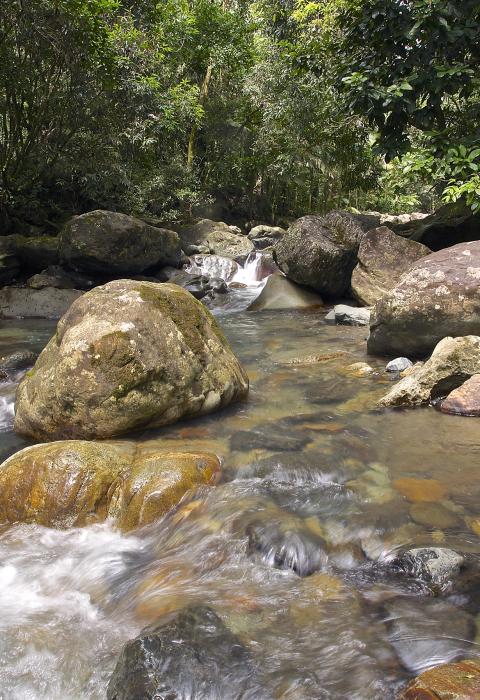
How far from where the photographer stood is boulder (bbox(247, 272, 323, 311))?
1185 cm

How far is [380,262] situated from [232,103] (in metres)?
14.4

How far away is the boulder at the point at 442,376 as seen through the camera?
5512 millimetres

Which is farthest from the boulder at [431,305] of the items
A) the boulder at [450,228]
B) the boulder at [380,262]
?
the boulder at [450,228]

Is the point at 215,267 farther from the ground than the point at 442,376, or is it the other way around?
the point at 215,267

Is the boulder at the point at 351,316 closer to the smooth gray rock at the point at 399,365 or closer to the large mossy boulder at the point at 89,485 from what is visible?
the smooth gray rock at the point at 399,365

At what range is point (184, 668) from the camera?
7.60 ft

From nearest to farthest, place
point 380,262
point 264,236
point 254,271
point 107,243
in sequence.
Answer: point 380,262
point 107,243
point 254,271
point 264,236

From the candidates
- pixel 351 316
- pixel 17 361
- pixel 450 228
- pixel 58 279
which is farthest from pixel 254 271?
pixel 17 361

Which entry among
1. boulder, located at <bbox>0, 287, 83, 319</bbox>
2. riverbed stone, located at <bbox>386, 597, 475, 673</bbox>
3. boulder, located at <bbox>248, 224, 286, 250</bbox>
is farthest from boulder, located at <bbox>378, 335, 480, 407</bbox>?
boulder, located at <bbox>248, 224, 286, 250</bbox>

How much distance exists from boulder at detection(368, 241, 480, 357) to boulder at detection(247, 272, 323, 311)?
185 inches

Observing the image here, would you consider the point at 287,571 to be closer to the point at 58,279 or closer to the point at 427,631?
the point at 427,631

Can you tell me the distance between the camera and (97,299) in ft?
17.4

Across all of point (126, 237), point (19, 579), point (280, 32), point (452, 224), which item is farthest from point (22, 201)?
point (19, 579)

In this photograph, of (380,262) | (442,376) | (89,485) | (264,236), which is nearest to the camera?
(89,485)
